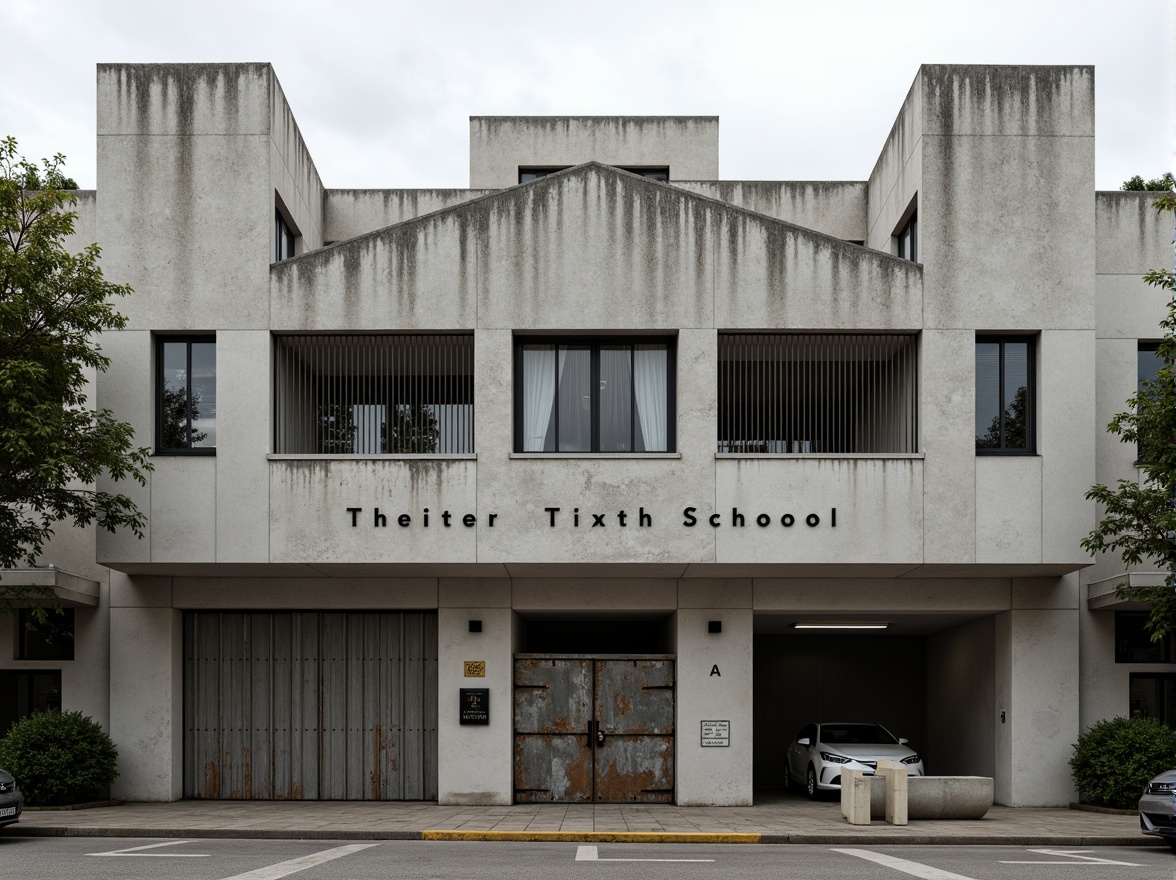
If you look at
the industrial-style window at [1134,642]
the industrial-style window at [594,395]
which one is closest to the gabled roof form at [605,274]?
the industrial-style window at [594,395]

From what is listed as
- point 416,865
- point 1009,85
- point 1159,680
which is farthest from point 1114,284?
point 416,865

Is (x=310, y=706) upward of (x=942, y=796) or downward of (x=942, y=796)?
A: upward

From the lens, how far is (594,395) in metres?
19.9

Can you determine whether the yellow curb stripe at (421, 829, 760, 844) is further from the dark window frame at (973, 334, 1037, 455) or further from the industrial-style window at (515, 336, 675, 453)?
the dark window frame at (973, 334, 1037, 455)

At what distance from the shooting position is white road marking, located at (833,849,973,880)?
12.5 metres

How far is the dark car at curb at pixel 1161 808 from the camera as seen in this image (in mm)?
15217

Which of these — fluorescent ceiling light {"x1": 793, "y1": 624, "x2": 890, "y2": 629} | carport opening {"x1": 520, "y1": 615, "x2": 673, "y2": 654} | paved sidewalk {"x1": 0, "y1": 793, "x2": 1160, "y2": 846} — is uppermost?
fluorescent ceiling light {"x1": 793, "y1": 624, "x2": 890, "y2": 629}

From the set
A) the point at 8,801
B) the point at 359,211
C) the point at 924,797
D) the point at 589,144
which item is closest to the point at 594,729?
the point at 924,797

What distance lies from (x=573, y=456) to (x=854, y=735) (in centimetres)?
805

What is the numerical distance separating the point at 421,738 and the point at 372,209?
444 inches

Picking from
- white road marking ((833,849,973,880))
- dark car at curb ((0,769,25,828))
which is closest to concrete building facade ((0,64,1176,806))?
dark car at curb ((0,769,25,828))

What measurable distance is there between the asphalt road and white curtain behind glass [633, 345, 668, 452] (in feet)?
21.2

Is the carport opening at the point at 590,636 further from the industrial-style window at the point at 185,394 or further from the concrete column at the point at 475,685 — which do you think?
the industrial-style window at the point at 185,394

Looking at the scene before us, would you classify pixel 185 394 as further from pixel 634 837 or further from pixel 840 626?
pixel 840 626
